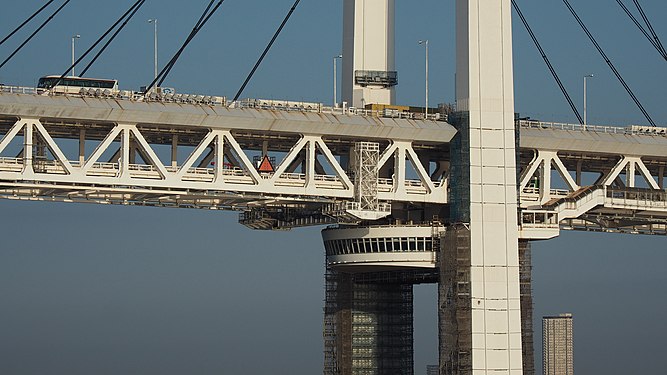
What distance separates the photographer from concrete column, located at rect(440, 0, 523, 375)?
15662 centimetres

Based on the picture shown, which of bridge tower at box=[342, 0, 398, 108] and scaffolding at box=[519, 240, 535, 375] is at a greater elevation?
bridge tower at box=[342, 0, 398, 108]

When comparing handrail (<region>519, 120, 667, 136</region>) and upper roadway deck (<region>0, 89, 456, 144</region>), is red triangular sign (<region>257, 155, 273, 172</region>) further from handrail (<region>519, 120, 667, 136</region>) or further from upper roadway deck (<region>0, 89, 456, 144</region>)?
handrail (<region>519, 120, 667, 136</region>)

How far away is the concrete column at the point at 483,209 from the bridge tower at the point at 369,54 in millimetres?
13207

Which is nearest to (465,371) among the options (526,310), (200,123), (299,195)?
(526,310)

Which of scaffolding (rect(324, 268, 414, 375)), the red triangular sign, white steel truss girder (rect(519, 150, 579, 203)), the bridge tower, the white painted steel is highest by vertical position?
the bridge tower

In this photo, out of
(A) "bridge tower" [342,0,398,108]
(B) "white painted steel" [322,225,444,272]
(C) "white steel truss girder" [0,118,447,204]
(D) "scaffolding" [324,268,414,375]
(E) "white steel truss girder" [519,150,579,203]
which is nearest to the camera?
(C) "white steel truss girder" [0,118,447,204]

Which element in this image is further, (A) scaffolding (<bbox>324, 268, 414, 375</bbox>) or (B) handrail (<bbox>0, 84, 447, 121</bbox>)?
(A) scaffolding (<bbox>324, 268, 414, 375</bbox>)

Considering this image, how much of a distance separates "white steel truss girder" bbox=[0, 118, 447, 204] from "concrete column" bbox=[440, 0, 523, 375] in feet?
15.1

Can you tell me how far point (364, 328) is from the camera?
Answer: 7067 inches

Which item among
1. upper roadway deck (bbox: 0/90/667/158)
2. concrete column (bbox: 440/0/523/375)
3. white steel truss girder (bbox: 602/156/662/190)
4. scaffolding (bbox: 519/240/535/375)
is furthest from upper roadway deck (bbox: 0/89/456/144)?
white steel truss girder (bbox: 602/156/662/190)

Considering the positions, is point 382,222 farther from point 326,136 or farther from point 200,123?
point 200,123

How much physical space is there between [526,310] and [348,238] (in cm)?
2000

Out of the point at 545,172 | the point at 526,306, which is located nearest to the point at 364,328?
the point at 526,306

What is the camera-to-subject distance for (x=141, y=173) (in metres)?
146
